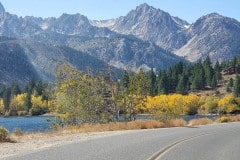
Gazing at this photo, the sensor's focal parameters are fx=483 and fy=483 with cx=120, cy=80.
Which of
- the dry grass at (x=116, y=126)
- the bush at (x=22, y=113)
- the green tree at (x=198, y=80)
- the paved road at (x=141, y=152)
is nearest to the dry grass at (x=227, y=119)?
the dry grass at (x=116, y=126)

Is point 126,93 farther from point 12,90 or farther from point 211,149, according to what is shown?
point 12,90

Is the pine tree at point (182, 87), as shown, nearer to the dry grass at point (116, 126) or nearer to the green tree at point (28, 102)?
the green tree at point (28, 102)

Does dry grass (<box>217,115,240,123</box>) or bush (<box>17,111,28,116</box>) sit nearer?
dry grass (<box>217,115,240,123</box>)

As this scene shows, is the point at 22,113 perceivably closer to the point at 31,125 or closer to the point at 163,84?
the point at 163,84

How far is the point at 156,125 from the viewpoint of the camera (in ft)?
122

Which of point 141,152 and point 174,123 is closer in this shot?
point 141,152

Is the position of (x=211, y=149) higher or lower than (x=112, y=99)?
lower

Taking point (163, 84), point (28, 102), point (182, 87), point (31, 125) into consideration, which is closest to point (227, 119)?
point (31, 125)

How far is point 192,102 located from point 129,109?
298 feet

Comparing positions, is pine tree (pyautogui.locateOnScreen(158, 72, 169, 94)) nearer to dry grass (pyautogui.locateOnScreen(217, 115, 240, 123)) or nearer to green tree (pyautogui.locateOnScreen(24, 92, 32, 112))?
green tree (pyautogui.locateOnScreen(24, 92, 32, 112))

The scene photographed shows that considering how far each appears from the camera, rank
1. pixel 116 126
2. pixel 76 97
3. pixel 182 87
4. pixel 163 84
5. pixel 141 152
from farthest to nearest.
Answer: pixel 182 87
pixel 163 84
pixel 76 97
pixel 116 126
pixel 141 152

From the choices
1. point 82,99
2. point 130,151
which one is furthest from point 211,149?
point 82,99

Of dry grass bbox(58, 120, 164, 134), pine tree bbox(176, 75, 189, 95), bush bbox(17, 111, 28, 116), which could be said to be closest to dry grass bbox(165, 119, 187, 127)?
dry grass bbox(58, 120, 164, 134)

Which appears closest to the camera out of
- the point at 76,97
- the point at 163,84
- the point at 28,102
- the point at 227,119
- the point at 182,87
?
the point at 227,119
